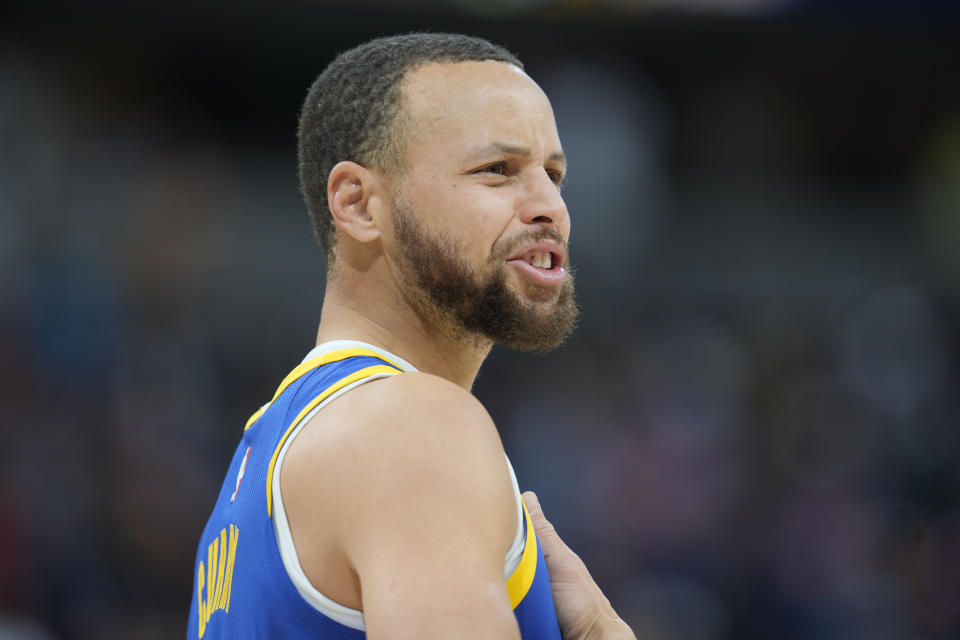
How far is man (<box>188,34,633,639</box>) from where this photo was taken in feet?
5.25

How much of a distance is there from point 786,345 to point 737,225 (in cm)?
221

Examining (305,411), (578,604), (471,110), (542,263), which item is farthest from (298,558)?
(471,110)

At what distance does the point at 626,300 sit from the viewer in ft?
31.8

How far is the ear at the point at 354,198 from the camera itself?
2.30m

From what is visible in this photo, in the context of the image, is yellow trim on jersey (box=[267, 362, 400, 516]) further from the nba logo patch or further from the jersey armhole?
the nba logo patch

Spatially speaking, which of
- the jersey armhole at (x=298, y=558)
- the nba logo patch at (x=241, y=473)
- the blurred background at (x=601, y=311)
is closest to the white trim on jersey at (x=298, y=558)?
the jersey armhole at (x=298, y=558)

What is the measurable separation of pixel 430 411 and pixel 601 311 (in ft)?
26.0

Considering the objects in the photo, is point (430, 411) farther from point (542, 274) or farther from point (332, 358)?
point (542, 274)

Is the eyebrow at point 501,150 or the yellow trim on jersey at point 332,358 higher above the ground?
the eyebrow at point 501,150

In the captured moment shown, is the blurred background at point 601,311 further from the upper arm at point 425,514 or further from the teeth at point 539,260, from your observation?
the upper arm at point 425,514

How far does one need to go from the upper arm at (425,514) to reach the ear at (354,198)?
65 centimetres

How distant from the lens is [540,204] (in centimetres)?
225

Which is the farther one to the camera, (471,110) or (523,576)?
(471,110)

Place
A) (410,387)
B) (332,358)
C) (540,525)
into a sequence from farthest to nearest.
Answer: (540,525), (332,358), (410,387)
